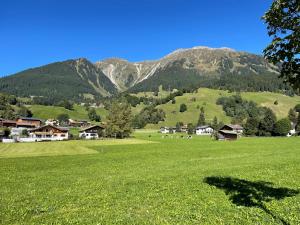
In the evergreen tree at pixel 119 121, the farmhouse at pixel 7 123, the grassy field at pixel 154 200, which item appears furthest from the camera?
the farmhouse at pixel 7 123

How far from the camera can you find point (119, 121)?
487 ft

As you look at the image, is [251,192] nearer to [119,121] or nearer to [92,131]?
[119,121]

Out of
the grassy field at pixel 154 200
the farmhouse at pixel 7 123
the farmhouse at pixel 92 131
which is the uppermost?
the grassy field at pixel 154 200

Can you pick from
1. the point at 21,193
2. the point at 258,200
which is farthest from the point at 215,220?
the point at 21,193

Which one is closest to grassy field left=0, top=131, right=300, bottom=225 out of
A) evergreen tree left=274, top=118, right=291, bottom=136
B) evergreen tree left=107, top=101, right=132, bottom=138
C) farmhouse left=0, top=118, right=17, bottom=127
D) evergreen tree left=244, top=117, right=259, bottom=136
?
evergreen tree left=107, top=101, right=132, bottom=138

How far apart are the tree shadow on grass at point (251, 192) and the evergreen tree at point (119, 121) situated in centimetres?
11927

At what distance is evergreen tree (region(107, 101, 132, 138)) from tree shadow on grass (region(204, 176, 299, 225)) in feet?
391

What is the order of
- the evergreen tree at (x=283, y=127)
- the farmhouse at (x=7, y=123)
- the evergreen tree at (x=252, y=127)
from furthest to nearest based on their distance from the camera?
the farmhouse at (x=7, y=123)
the evergreen tree at (x=252, y=127)
the evergreen tree at (x=283, y=127)

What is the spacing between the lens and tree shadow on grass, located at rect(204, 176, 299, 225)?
67.0 feet

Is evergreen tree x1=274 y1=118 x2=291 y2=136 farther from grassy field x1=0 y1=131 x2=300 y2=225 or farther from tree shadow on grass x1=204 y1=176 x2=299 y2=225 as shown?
tree shadow on grass x1=204 y1=176 x2=299 y2=225

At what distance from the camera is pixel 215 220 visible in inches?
662

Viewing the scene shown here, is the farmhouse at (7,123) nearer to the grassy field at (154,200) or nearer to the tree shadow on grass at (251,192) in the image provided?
the grassy field at (154,200)

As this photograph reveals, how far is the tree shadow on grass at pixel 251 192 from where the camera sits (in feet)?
67.0

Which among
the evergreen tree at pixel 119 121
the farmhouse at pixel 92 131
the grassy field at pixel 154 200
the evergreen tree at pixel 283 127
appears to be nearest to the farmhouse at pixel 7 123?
the farmhouse at pixel 92 131
